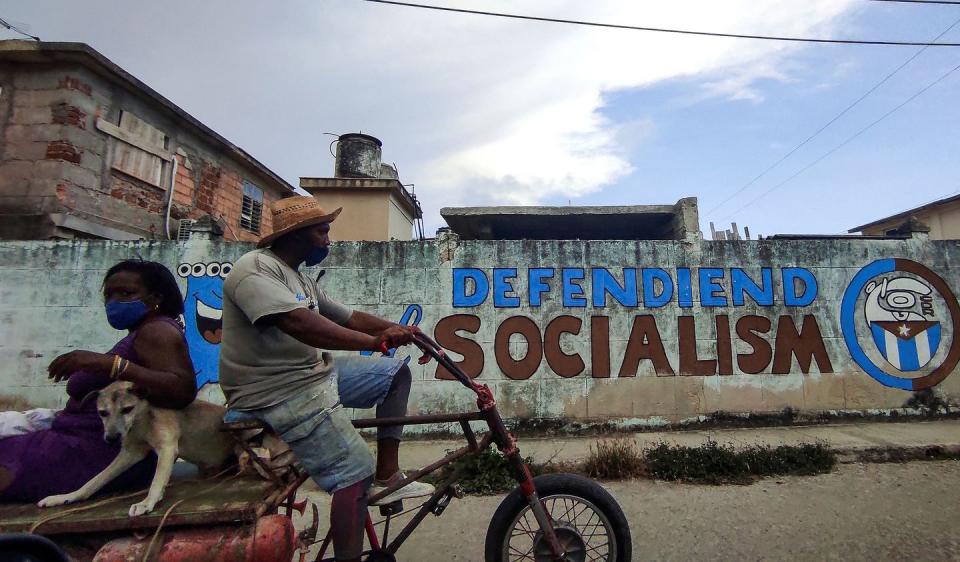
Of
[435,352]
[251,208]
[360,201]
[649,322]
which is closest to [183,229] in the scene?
[251,208]

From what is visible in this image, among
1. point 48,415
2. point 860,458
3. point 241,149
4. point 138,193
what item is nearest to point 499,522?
point 48,415

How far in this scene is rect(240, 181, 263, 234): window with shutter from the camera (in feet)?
43.9

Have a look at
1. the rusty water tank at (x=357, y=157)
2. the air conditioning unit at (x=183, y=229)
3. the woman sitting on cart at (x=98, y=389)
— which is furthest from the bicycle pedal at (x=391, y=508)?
the rusty water tank at (x=357, y=157)

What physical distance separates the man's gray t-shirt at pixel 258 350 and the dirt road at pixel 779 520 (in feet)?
5.68

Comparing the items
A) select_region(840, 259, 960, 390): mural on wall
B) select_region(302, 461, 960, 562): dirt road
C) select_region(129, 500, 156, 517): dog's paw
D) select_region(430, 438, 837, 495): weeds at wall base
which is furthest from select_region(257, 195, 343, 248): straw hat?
select_region(840, 259, 960, 390): mural on wall

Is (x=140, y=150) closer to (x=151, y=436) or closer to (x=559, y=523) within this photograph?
(x=151, y=436)

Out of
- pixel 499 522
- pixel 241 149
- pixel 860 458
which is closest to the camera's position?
pixel 499 522

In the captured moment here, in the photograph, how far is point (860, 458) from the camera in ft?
16.6

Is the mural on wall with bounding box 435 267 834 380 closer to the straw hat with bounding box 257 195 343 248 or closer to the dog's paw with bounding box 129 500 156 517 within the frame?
the straw hat with bounding box 257 195 343 248

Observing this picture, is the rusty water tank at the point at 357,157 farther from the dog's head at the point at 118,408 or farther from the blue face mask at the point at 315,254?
the dog's head at the point at 118,408

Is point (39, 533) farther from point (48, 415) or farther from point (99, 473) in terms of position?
point (48, 415)

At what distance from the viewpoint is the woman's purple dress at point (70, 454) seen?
72.6 inches

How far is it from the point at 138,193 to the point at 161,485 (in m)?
10.2

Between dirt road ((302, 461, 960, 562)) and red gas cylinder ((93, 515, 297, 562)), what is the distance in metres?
1.55
